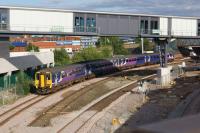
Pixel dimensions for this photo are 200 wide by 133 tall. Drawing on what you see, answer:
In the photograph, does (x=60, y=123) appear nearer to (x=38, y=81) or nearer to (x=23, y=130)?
(x=23, y=130)

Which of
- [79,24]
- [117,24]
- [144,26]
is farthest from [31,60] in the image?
[144,26]

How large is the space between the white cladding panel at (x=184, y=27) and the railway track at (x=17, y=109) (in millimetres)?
23929

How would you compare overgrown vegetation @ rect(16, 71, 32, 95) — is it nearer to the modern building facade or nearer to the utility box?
the modern building facade

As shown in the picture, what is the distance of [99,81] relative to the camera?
172 feet

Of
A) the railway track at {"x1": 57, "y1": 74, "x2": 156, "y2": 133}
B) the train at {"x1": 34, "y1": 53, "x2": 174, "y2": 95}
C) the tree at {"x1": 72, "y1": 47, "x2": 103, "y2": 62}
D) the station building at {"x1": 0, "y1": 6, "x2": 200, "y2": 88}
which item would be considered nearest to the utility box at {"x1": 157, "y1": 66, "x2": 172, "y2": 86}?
the railway track at {"x1": 57, "y1": 74, "x2": 156, "y2": 133}

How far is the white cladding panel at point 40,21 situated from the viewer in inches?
1641

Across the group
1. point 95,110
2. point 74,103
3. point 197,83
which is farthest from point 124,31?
point 95,110

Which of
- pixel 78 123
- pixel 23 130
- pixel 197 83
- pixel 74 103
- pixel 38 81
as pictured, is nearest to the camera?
pixel 23 130

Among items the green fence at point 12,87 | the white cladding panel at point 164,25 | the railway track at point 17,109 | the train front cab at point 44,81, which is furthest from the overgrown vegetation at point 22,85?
the white cladding panel at point 164,25

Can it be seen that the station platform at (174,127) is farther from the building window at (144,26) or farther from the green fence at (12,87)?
the building window at (144,26)

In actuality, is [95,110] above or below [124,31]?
below

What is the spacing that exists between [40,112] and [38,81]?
10.3 meters

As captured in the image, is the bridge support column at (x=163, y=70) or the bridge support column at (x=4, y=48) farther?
the bridge support column at (x=4, y=48)

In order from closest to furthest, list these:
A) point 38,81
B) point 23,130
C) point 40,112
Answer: point 23,130
point 40,112
point 38,81
